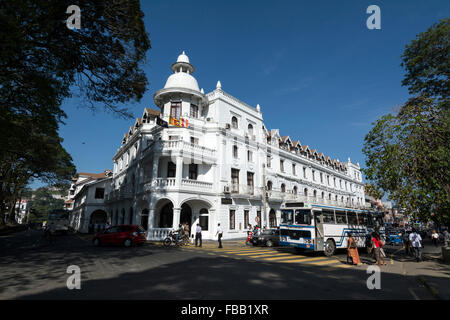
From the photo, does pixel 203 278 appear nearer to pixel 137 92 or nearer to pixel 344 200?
pixel 137 92

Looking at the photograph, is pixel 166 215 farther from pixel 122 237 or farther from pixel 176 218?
pixel 122 237

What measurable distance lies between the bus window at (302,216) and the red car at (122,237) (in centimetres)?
1144

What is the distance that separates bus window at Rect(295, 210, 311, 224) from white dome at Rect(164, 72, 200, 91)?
734 inches

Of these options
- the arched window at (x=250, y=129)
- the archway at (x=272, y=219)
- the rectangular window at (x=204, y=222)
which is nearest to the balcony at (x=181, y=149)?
the rectangular window at (x=204, y=222)

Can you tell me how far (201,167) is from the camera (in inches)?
997

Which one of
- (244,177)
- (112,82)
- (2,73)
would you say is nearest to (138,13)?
(112,82)

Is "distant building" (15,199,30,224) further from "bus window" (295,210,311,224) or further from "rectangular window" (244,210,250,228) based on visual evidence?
"bus window" (295,210,311,224)

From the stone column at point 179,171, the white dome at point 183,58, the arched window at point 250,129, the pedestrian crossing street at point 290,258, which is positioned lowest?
the pedestrian crossing street at point 290,258

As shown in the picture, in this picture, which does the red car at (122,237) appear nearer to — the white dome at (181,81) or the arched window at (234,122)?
the white dome at (181,81)

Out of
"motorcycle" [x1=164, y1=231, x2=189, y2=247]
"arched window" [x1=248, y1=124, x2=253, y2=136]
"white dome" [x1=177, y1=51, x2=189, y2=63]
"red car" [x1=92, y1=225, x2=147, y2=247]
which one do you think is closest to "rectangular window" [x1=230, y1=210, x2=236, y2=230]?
"motorcycle" [x1=164, y1=231, x2=189, y2=247]

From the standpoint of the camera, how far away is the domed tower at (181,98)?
2592 cm

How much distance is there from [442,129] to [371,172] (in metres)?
3.53

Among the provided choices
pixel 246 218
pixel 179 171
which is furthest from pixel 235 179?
pixel 179 171

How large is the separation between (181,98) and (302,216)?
18348 millimetres
